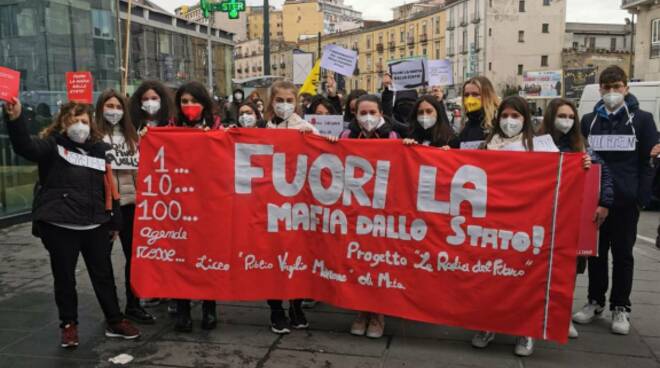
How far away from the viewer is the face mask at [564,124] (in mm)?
4785

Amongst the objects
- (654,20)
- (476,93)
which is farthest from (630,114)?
(654,20)

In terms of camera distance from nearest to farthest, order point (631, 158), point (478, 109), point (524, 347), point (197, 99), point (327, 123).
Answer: point (524, 347), point (631, 158), point (197, 99), point (478, 109), point (327, 123)

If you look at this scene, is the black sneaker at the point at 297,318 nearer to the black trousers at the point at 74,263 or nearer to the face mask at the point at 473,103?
the black trousers at the point at 74,263

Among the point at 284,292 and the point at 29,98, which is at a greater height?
the point at 29,98

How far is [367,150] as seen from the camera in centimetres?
458

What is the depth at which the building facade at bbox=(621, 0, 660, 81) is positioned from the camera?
131ft

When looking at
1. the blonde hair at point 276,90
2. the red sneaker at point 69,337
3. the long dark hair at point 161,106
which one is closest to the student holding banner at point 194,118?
the long dark hair at point 161,106

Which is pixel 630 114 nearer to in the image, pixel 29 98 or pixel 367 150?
pixel 367 150

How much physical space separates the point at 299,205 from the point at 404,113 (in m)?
3.59

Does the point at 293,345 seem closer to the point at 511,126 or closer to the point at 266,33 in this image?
the point at 511,126

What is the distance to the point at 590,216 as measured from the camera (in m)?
4.66

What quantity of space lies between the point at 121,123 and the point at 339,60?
489 cm

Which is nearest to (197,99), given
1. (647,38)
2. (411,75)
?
(411,75)

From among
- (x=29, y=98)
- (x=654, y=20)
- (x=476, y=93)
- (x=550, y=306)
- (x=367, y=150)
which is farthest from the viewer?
(x=654, y=20)
